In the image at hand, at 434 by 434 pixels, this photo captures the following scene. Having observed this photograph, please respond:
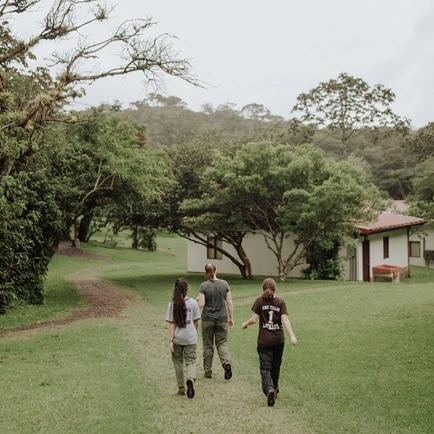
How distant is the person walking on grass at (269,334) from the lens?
26.9ft

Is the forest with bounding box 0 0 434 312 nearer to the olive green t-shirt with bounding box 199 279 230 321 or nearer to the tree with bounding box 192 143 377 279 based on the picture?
the tree with bounding box 192 143 377 279

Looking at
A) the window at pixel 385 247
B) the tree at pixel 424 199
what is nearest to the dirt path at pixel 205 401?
the window at pixel 385 247

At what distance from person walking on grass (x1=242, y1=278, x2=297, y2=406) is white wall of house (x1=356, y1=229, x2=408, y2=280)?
75.5ft

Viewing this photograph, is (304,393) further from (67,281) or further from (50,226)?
(67,281)

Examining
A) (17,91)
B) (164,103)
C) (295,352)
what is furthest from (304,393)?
(164,103)

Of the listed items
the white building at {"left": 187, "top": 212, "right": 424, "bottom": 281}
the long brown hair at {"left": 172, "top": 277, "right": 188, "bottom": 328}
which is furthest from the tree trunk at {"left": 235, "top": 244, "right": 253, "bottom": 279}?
the long brown hair at {"left": 172, "top": 277, "right": 188, "bottom": 328}

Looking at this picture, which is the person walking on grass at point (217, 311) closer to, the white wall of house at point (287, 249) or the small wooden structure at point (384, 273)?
the white wall of house at point (287, 249)

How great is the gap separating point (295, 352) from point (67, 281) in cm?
1968

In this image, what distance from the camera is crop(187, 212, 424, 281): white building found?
30500 millimetres

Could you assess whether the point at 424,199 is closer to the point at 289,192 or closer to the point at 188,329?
the point at 289,192

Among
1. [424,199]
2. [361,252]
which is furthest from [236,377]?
[424,199]

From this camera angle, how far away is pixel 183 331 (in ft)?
28.3

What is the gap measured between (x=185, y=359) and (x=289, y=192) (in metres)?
16.2

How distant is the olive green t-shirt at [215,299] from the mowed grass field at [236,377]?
1.09 m
